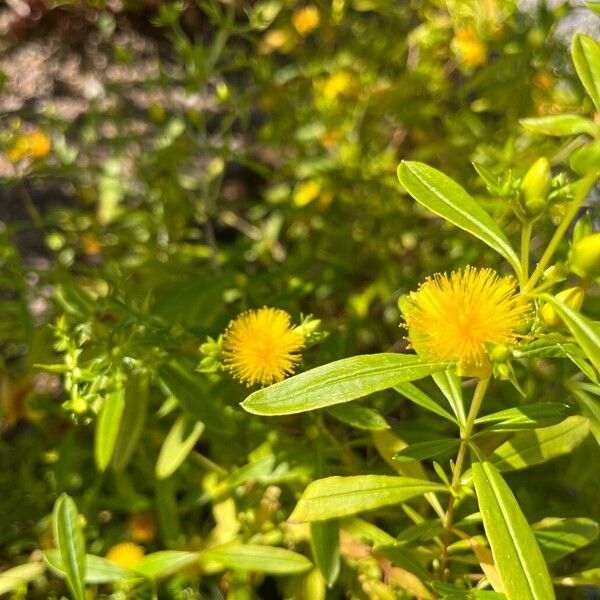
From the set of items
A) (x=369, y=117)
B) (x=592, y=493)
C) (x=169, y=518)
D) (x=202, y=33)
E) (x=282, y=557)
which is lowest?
(x=592, y=493)

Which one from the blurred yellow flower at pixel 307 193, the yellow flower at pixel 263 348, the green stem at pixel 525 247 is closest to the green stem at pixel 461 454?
the green stem at pixel 525 247

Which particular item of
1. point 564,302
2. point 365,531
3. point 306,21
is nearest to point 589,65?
point 564,302

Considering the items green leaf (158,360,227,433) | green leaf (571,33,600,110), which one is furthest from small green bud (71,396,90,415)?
green leaf (571,33,600,110)

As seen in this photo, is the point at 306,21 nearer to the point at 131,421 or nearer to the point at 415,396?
the point at 131,421

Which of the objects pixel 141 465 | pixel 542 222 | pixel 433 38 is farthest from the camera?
pixel 433 38

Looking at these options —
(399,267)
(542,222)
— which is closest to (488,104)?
(399,267)

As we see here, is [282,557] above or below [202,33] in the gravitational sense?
below

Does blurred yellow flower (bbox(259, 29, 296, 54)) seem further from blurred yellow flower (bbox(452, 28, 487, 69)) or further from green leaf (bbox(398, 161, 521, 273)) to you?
green leaf (bbox(398, 161, 521, 273))

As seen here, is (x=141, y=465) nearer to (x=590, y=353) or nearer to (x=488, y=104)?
(x=590, y=353)

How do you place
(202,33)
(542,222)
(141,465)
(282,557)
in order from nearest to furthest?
1. (282,557)
2. (542,222)
3. (141,465)
4. (202,33)
